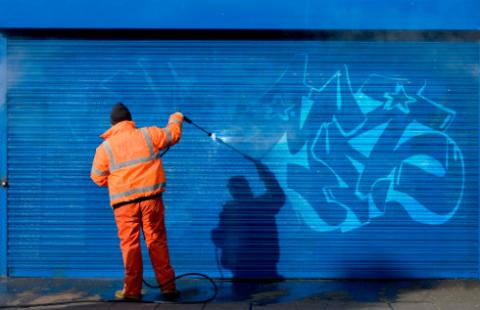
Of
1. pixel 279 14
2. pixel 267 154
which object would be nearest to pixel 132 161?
pixel 267 154

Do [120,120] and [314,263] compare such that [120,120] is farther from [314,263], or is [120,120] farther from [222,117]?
[314,263]

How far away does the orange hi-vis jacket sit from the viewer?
6.28 metres

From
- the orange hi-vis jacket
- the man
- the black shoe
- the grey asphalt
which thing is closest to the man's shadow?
the grey asphalt

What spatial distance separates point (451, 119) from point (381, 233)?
58.0 inches

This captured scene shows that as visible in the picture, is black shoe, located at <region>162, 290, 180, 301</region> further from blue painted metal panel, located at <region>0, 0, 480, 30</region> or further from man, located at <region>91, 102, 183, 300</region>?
blue painted metal panel, located at <region>0, 0, 480, 30</region>

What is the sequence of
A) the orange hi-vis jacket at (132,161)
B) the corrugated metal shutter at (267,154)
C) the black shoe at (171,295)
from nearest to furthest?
the orange hi-vis jacket at (132,161), the black shoe at (171,295), the corrugated metal shutter at (267,154)

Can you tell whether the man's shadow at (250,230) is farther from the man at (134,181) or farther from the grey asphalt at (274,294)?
the man at (134,181)

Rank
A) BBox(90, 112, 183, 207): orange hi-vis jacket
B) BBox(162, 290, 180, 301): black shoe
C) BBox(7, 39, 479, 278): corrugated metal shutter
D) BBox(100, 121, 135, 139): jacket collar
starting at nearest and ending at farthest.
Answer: BBox(90, 112, 183, 207): orange hi-vis jacket, BBox(100, 121, 135, 139): jacket collar, BBox(162, 290, 180, 301): black shoe, BBox(7, 39, 479, 278): corrugated metal shutter

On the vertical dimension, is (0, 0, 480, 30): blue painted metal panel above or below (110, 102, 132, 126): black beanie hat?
above

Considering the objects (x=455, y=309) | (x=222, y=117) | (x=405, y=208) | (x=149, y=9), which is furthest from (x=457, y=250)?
(x=149, y=9)

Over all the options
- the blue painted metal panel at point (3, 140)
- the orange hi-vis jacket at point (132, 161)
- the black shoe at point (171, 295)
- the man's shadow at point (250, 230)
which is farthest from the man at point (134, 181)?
the blue painted metal panel at point (3, 140)

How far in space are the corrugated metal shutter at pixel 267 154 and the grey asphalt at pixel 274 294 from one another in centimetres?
17

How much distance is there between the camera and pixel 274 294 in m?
6.82

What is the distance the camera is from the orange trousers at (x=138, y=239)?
6.30 m
